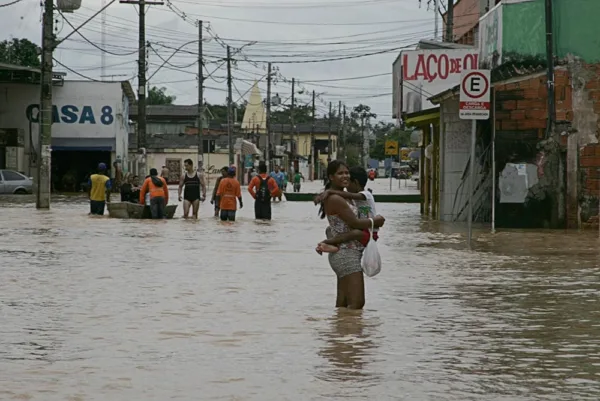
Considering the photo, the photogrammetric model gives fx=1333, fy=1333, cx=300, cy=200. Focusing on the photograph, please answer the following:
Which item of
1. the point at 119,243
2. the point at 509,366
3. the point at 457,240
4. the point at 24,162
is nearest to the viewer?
the point at 509,366

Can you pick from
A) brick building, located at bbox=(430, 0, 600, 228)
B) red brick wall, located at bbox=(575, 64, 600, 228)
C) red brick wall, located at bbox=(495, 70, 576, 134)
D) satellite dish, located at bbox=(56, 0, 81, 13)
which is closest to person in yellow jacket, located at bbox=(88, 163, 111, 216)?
satellite dish, located at bbox=(56, 0, 81, 13)

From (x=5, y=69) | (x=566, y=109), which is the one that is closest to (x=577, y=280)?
(x=566, y=109)

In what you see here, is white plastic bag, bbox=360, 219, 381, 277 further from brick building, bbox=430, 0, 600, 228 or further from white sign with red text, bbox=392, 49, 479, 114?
white sign with red text, bbox=392, 49, 479, 114

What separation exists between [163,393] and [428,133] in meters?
35.5

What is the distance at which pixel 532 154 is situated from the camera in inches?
1154

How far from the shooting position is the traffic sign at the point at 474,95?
2205cm

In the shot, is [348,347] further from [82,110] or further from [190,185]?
[82,110]

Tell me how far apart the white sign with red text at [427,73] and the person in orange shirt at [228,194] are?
12.3m

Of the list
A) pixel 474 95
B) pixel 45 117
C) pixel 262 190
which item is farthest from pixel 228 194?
pixel 474 95

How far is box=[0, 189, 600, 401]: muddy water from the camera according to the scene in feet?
27.9

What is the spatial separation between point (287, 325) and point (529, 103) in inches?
724

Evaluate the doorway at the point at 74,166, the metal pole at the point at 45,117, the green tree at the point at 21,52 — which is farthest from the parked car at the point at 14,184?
the green tree at the point at 21,52

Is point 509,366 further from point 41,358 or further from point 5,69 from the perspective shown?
point 5,69

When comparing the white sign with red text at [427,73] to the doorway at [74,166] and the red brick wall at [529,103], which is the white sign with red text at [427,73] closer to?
the red brick wall at [529,103]
